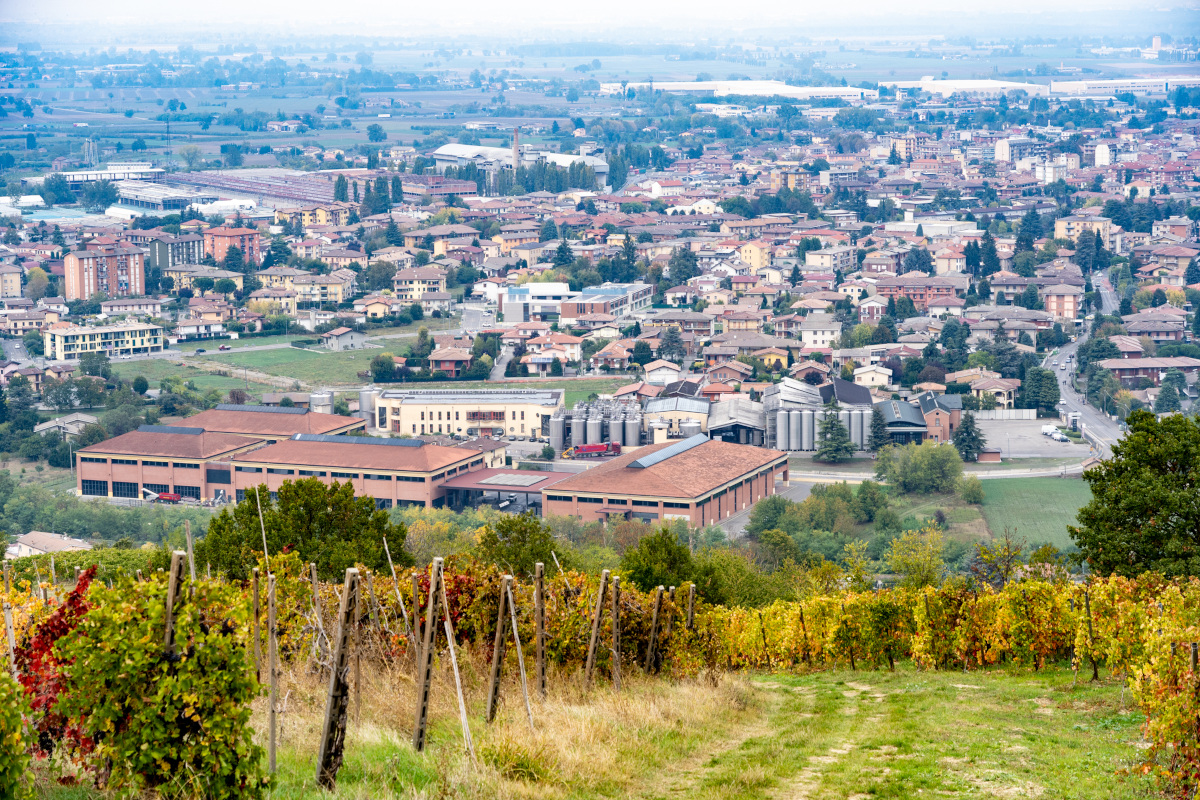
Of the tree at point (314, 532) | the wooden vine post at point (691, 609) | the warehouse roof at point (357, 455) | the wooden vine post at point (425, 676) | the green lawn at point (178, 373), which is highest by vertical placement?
the wooden vine post at point (425, 676)

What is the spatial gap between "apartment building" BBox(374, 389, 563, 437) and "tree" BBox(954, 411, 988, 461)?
572cm

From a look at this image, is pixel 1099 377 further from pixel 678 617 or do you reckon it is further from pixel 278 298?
pixel 678 617

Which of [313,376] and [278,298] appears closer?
[313,376]

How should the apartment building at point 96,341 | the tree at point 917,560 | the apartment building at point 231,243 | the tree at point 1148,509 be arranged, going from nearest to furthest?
the tree at point 1148,509 → the tree at point 917,560 → the apartment building at point 96,341 → the apartment building at point 231,243

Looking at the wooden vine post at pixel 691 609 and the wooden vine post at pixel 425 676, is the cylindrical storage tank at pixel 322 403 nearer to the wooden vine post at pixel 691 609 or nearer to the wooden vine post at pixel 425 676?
the wooden vine post at pixel 691 609

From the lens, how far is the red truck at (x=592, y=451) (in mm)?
19922

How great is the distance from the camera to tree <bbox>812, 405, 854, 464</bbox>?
65.4ft

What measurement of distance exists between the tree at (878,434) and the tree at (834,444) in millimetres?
401

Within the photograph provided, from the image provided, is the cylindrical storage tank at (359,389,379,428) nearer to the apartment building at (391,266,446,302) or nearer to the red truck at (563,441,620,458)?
the red truck at (563,441,620,458)

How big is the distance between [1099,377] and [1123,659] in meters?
A: 19.7

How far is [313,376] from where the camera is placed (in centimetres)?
2548

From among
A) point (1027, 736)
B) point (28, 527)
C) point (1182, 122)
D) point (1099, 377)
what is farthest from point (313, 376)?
point (1182, 122)

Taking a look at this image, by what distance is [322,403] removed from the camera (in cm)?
2194

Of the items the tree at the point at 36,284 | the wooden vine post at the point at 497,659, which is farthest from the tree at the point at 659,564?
the tree at the point at 36,284
